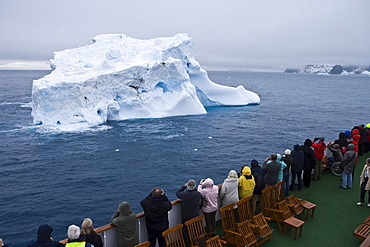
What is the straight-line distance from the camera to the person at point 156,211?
5.15 m

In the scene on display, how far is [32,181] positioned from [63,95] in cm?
1401

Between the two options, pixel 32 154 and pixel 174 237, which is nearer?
pixel 174 237

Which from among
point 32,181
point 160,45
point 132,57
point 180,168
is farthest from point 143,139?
point 160,45

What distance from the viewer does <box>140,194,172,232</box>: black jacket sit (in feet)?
16.9

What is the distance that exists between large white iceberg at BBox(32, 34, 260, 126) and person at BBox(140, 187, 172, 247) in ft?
82.2

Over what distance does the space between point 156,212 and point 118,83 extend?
26.4 metres

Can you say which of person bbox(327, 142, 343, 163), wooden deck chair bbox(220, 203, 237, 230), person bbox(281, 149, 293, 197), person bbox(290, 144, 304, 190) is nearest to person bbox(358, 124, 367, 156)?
person bbox(327, 142, 343, 163)

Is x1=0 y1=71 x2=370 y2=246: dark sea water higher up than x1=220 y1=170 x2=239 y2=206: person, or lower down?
lower down

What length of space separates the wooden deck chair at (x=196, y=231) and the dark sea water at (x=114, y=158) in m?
6.97

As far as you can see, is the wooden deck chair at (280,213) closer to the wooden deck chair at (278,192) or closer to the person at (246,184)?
the wooden deck chair at (278,192)

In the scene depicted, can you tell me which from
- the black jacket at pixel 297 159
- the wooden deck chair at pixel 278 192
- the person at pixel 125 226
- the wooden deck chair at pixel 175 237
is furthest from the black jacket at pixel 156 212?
the black jacket at pixel 297 159

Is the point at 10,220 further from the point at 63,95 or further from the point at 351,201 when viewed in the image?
the point at 63,95

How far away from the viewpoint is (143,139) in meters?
24.4

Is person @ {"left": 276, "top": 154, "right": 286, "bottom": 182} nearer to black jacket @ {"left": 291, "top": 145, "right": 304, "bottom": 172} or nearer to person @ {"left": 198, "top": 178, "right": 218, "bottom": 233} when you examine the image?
black jacket @ {"left": 291, "top": 145, "right": 304, "bottom": 172}
